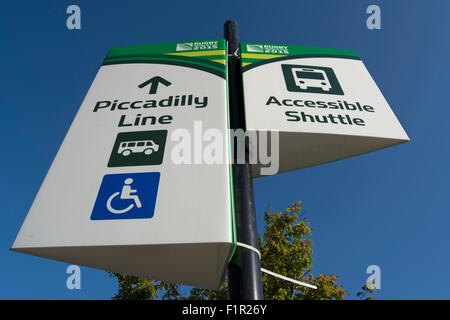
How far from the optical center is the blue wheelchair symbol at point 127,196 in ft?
6.31

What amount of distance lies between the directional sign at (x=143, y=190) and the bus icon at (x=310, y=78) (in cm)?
74

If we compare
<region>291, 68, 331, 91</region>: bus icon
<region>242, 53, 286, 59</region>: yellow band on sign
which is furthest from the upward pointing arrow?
<region>291, 68, 331, 91</region>: bus icon

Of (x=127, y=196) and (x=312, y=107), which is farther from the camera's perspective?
(x=312, y=107)

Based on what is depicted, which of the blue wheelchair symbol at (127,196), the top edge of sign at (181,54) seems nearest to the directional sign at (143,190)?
the blue wheelchair symbol at (127,196)

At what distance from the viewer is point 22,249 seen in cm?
182

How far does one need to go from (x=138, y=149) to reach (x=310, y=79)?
177 centimetres

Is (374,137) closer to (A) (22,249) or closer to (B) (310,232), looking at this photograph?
(A) (22,249)

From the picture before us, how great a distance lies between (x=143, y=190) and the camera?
202 cm

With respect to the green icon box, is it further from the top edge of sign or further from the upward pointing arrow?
the top edge of sign

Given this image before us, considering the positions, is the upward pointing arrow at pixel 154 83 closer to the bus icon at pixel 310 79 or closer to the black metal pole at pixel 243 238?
the black metal pole at pixel 243 238

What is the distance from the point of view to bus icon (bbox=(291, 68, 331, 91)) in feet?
10.0

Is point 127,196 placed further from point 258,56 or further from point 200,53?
point 258,56

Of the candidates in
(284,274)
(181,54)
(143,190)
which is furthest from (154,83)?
(284,274)
